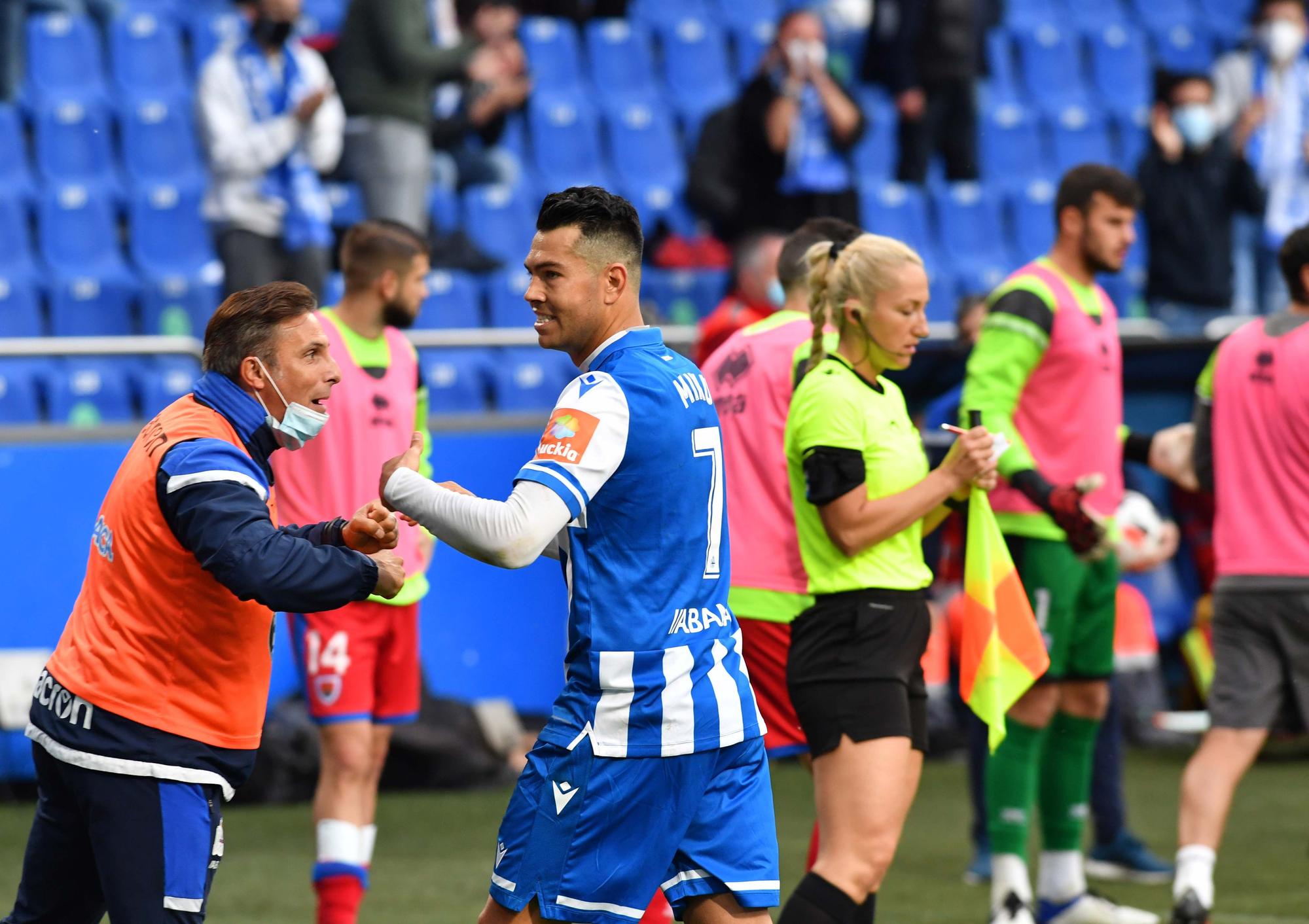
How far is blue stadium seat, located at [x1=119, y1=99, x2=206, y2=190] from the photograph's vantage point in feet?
37.3

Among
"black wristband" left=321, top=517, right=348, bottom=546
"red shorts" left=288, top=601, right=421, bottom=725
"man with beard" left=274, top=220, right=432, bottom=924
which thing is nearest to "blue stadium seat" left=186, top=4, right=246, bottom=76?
"man with beard" left=274, top=220, right=432, bottom=924

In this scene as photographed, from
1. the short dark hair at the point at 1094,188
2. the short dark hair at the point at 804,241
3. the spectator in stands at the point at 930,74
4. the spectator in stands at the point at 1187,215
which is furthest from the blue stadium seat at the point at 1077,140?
the short dark hair at the point at 804,241

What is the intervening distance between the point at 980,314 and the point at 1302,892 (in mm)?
3139

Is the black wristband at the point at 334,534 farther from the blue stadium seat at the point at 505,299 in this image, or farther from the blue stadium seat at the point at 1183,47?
the blue stadium seat at the point at 1183,47

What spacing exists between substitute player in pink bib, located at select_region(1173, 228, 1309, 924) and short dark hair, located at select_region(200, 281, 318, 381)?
335 cm

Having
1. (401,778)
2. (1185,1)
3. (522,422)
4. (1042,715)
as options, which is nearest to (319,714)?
(1042,715)

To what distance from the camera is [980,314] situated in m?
8.74

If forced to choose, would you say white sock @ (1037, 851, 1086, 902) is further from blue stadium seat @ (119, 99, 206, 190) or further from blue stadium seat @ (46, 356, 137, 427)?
blue stadium seat @ (119, 99, 206, 190)

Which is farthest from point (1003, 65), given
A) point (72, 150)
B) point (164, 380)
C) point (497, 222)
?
point (164, 380)

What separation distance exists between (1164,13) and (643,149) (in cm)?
516

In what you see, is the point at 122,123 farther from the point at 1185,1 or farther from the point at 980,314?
the point at 1185,1

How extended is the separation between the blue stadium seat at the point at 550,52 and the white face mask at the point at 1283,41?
488cm

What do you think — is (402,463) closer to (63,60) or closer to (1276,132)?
(63,60)

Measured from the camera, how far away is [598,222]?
3.68m
